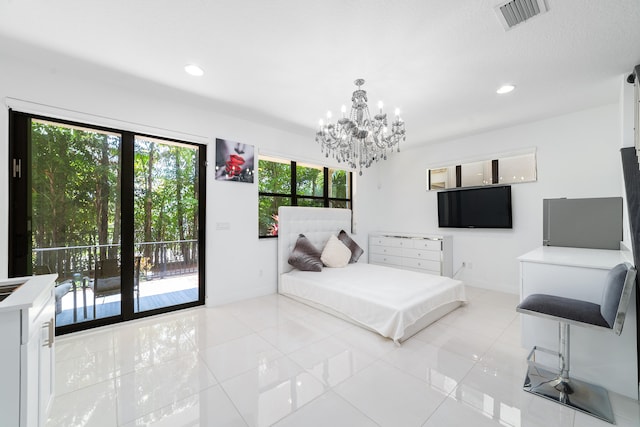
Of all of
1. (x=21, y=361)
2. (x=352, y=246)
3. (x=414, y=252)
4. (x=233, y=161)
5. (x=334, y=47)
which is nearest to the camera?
(x=21, y=361)

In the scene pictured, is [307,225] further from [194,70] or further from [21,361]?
[21,361]

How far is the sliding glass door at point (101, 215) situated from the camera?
8.04ft

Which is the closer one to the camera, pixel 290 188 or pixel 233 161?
pixel 233 161

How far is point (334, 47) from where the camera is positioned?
212cm

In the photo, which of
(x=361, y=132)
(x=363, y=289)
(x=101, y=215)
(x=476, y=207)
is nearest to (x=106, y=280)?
(x=101, y=215)

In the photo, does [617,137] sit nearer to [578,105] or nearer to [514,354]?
[578,105]

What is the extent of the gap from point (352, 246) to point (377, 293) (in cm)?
176

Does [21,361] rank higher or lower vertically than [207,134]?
lower

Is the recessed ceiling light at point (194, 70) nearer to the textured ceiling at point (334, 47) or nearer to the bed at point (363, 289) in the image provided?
the textured ceiling at point (334, 47)

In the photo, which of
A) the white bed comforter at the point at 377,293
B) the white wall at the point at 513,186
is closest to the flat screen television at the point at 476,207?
the white wall at the point at 513,186

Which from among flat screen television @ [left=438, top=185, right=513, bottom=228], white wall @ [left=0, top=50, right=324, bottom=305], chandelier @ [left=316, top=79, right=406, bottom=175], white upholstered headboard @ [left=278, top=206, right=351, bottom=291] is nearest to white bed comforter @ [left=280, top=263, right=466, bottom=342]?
white upholstered headboard @ [left=278, top=206, right=351, bottom=291]

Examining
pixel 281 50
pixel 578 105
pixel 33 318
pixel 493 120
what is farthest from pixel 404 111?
pixel 33 318

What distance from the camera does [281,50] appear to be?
2.18 metres

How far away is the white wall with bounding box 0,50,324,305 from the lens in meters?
2.36
